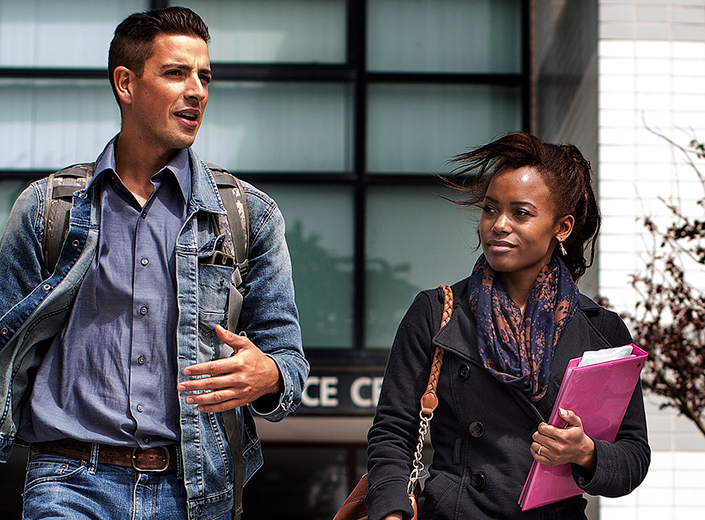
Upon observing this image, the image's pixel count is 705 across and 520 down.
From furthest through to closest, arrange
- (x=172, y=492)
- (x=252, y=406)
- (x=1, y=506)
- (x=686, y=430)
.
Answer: (x=1, y=506) → (x=686, y=430) → (x=252, y=406) → (x=172, y=492)

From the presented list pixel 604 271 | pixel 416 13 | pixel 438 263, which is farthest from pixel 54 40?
pixel 604 271

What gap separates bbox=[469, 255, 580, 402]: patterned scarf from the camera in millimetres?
2734

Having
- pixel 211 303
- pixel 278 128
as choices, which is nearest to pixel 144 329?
pixel 211 303

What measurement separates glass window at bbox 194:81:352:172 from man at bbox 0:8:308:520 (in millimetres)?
4991

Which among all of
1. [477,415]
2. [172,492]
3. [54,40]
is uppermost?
[54,40]

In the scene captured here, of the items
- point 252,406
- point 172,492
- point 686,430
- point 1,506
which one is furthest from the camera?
point 1,506

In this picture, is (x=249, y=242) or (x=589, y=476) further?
(x=249, y=242)

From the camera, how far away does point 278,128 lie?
798 cm

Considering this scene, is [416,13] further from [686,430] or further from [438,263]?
[686,430]

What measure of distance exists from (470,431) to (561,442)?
0.28m

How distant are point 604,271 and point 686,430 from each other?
46.8 inches

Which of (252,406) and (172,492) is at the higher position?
(252,406)

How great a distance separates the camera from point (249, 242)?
2969 millimetres

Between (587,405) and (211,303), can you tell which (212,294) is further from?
(587,405)
